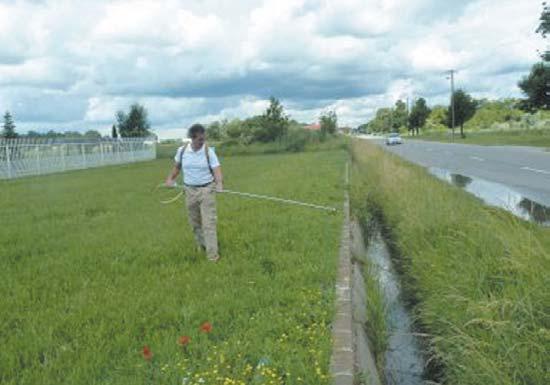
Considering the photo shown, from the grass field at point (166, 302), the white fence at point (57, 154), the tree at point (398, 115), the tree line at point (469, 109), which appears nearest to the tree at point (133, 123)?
the white fence at point (57, 154)

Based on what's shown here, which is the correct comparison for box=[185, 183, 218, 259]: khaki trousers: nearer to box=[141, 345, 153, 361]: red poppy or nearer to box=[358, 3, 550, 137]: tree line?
box=[141, 345, 153, 361]: red poppy

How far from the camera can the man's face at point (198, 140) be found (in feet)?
22.5

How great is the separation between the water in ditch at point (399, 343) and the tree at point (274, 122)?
47585mm

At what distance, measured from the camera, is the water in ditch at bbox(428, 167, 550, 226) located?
34.1ft

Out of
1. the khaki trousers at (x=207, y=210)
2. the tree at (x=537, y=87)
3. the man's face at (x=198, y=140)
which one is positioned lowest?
the khaki trousers at (x=207, y=210)

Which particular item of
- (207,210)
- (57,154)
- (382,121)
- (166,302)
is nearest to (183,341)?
(166,302)

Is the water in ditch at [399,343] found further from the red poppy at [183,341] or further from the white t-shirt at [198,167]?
the white t-shirt at [198,167]

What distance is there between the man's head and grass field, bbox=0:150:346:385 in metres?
1.51

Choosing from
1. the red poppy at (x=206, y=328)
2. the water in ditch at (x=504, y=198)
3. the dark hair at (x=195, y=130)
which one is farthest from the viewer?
the water in ditch at (x=504, y=198)

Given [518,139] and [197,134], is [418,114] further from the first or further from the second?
[197,134]

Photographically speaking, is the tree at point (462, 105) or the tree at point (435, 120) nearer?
the tree at point (462, 105)

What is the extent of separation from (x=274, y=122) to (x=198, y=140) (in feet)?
161

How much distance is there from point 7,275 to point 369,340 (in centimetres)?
437

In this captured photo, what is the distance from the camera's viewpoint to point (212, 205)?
23.1ft
